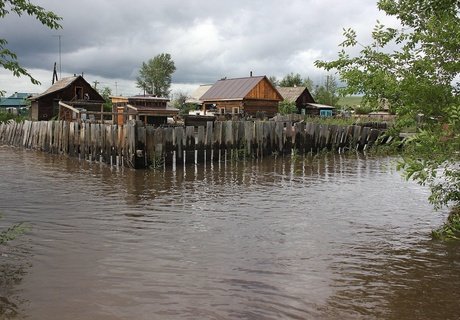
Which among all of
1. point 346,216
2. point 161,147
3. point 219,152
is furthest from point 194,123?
point 346,216

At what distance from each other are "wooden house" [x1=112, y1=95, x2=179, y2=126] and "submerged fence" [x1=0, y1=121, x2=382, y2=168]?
3.89 metres

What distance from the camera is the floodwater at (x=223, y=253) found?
16.5 feet

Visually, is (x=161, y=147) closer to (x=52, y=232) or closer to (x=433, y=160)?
(x=52, y=232)

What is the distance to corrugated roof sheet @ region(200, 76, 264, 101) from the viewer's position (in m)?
47.8

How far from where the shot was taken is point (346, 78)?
7023 mm

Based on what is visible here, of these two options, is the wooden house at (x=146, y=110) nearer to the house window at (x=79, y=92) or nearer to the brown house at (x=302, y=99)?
the house window at (x=79, y=92)

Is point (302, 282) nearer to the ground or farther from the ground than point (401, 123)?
nearer to the ground

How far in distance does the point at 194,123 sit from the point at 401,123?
19.7 metres

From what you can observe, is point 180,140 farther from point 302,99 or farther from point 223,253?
point 302,99

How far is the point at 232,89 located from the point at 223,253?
4355 centimetres

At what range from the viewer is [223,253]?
6863 millimetres

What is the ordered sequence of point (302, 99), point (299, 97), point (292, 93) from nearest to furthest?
point (299, 97)
point (292, 93)
point (302, 99)

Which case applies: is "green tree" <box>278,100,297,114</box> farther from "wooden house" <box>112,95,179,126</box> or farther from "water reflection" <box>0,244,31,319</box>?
"water reflection" <box>0,244,31,319</box>

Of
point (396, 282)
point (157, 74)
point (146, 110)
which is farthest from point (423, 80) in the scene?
point (157, 74)
